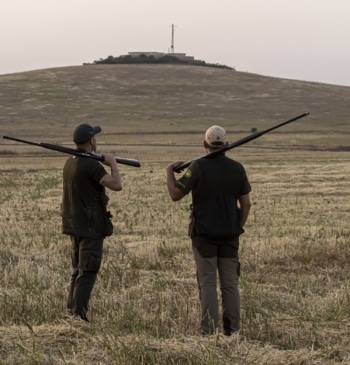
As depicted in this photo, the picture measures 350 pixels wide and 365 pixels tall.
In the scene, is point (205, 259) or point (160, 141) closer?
point (205, 259)

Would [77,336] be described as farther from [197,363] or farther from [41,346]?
[197,363]

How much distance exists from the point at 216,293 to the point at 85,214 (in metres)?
1.34

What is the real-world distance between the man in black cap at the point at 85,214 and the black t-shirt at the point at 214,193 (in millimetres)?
715

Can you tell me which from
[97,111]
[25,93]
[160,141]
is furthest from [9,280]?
[25,93]

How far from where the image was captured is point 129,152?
40.3 meters

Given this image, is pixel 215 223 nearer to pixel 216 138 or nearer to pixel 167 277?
pixel 216 138

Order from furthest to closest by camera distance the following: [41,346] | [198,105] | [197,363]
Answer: [198,105], [41,346], [197,363]

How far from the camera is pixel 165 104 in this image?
7625 centimetres

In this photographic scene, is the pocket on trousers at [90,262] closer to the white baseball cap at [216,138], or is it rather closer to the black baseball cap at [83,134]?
the black baseball cap at [83,134]

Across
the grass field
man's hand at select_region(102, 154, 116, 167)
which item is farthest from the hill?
man's hand at select_region(102, 154, 116, 167)

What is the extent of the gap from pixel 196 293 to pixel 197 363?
8.06ft

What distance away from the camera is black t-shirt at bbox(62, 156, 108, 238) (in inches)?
258

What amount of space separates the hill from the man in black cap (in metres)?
40.6

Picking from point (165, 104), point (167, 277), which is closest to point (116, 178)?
point (167, 277)
